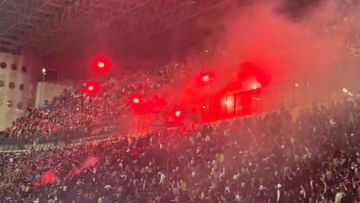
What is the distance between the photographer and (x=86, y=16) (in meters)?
25.9

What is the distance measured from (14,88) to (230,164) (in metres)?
21.0

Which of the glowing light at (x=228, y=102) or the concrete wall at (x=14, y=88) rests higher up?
the concrete wall at (x=14, y=88)

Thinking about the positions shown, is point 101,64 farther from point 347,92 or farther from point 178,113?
point 347,92

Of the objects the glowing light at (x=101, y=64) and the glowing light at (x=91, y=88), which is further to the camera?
the glowing light at (x=91, y=88)

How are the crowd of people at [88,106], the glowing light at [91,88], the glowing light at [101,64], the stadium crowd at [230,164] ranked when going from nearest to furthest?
the stadium crowd at [230,164], the glowing light at [101,64], the crowd of people at [88,106], the glowing light at [91,88]

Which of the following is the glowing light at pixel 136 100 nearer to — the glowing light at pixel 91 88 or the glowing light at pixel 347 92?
the glowing light at pixel 91 88

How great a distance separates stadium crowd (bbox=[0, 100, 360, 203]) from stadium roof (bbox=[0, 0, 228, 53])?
548cm

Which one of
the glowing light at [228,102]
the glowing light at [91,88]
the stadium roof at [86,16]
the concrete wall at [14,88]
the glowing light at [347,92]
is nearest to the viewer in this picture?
the glowing light at [347,92]

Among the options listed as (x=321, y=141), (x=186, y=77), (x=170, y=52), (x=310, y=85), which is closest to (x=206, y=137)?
(x=310, y=85)

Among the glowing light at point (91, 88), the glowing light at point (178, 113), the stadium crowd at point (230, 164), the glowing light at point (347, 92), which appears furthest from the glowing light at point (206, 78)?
the glowing light at point (91, 88)

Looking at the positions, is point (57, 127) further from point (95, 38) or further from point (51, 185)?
point (51, 185)

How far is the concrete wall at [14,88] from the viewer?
3312 centimetres

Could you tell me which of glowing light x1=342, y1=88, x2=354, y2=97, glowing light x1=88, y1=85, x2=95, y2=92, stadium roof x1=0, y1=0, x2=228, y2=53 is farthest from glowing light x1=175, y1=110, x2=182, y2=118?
glowing light x1=88, y1=85, x2=95, y2=92

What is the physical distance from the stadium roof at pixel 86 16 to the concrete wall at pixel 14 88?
2.94m
